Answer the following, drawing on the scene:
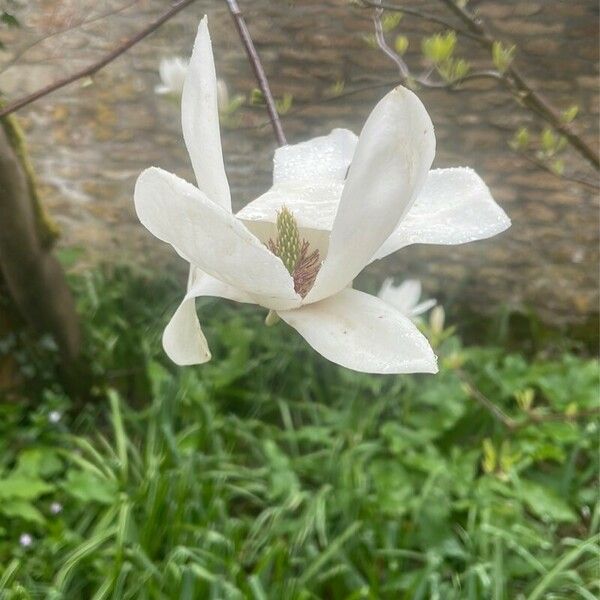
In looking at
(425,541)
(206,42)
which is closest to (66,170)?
(425,541)

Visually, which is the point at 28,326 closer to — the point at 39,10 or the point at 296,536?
the point at 296,536

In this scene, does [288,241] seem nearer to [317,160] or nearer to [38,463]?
[317,160]

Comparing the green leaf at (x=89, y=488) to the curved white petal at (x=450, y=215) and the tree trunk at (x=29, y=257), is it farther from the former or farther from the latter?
the curved white petal at (x=450, y=215)

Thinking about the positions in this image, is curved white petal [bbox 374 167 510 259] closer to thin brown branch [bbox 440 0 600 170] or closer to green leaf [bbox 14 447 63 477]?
thin brown branch [bbox 440 0 600 170]

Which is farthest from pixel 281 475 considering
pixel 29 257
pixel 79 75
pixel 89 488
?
pixel 79 75

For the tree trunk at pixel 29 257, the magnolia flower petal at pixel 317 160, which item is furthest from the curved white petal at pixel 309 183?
the tree trunk at pixel 29 257

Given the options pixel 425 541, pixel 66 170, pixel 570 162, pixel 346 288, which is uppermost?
pixel 346 288

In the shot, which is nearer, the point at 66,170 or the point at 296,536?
the point at 296,536
